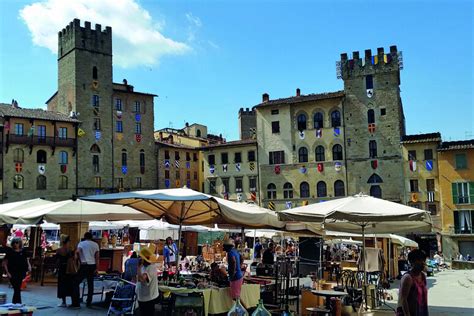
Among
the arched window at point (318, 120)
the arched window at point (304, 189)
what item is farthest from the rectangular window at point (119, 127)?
the arched window at point (318, 120)

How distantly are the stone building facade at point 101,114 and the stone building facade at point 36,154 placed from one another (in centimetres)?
140

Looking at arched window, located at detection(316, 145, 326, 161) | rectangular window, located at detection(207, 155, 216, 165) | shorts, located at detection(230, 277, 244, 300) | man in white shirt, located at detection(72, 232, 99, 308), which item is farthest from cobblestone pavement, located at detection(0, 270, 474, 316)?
rectangular window, located at detection(207, 155, 216, 165)

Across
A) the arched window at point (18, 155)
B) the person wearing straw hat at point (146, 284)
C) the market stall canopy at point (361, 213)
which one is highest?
the arched window at point (18, 155)

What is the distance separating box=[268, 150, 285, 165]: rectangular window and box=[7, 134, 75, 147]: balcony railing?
2169 centimetres

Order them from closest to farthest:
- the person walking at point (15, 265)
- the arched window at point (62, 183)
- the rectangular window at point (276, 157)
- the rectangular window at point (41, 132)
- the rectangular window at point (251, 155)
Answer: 1. the person walking at point (15, 265)
2. the rectangular window at point (276, 157)
3. the rectangular window at point (41, 132)
4. the arched window at point (62, 183)
5. the rectangular window at point (251, 155)

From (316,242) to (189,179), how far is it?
4853 centimetres

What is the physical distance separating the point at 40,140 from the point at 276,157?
2497 centimetres

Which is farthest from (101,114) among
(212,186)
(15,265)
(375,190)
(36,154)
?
(15,265)

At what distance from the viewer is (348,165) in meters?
51.1

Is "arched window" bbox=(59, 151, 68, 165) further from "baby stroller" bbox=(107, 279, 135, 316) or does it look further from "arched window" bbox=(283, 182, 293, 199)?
"baby stroller" bbox=(107, 279, 135, 316)

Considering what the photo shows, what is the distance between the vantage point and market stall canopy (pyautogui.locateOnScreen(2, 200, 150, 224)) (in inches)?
526

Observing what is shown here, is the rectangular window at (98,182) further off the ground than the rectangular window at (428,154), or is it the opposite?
the rectangular window at (428,154)

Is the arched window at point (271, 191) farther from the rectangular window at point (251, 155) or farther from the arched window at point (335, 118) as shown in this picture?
the arched window at point (335, 118)

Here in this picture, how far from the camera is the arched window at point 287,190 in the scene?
5346cm
